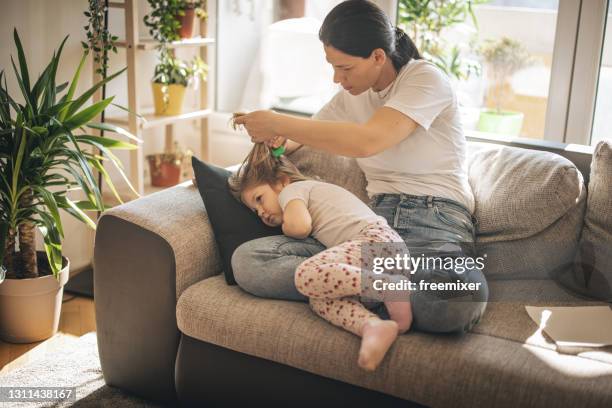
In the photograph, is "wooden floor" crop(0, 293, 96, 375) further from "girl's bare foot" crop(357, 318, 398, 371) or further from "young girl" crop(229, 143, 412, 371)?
"girl's bare foot" crop(357, 318, 398, 371)

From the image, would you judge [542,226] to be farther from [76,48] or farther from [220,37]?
[220,37]

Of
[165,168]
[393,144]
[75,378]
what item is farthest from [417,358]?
[165,168]

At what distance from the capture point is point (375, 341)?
1670mm

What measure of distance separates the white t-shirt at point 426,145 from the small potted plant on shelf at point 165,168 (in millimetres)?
1387

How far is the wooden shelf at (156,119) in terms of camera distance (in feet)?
9.79

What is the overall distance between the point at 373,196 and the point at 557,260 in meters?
0.57

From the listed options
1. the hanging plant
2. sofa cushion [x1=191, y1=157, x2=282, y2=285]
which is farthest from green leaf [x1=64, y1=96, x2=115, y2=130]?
sofa cushion [x1=191, y1=157, x2=282, y2=285]

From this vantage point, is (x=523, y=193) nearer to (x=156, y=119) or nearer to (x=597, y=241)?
(x=597, y=241)

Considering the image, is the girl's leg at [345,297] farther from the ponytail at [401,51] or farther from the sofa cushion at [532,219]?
the ponytail at [401,51]

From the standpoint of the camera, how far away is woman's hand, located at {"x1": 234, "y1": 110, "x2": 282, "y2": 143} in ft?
6.72

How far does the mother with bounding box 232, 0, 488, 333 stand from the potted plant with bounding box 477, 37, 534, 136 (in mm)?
1053

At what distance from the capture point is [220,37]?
3.72 metres

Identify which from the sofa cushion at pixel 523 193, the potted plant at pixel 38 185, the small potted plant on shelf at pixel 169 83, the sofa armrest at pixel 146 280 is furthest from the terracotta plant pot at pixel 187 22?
the sofa cushion at pixel 523 193

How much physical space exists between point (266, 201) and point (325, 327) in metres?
0.47
